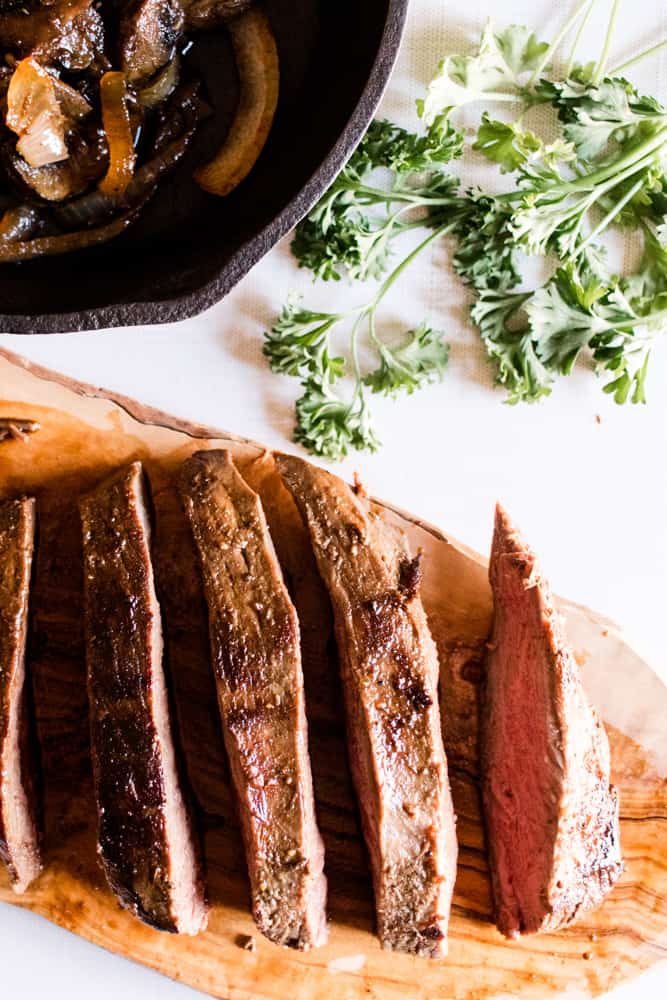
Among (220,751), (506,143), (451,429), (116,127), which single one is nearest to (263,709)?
(220,751)

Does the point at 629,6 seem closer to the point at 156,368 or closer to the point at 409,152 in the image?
the point at 409,152

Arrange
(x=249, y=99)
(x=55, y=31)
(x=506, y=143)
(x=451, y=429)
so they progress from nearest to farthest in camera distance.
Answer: (x=55, y=31), (x=249, y=99), (x=506, y=143), (x=451, y=429)

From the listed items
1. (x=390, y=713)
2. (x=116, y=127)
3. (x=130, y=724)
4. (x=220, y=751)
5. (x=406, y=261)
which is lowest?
(x=220, y=751)

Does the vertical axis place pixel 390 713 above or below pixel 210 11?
below

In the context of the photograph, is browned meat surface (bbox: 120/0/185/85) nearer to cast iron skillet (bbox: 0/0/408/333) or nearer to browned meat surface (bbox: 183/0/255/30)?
browned meat surface (bbox: 183/0/255/30)

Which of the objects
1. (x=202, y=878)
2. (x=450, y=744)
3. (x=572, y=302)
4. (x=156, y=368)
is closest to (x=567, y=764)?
(x=450, y=744)

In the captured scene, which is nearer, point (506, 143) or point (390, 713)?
point (390, 713)

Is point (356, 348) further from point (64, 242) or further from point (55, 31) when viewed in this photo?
point (55, 31)

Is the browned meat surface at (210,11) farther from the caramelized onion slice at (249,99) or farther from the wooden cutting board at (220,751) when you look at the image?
the wooden cutting board at (220,751)
